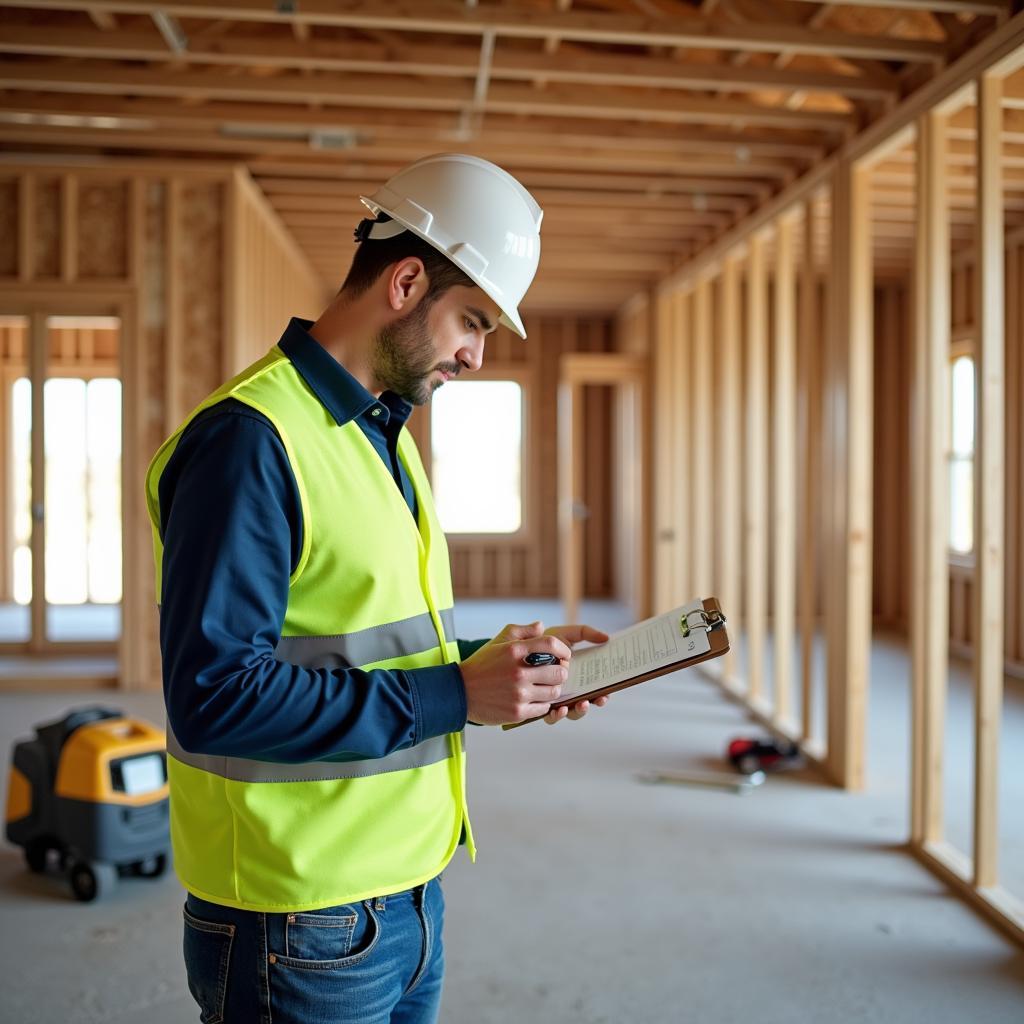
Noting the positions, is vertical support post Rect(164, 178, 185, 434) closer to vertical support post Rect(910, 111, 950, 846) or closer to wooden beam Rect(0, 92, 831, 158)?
wooden beam Rect(0, 92, 831, 158)

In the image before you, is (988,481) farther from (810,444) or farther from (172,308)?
(172,308)

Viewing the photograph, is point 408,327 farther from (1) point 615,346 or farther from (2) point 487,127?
(1) point 615,346

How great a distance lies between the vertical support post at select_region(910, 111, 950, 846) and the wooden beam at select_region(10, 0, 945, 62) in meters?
0.41

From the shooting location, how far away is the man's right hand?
1.20 metres

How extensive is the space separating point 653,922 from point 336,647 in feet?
8.21

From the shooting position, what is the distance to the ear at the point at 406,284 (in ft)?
4.14

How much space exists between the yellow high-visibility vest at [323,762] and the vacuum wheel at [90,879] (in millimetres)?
2525

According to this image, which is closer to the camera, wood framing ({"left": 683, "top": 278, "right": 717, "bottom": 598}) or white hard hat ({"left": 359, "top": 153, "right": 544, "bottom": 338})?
white hard hat ({"left": 359, "top": 153, "right": 544, "bottom": 338})

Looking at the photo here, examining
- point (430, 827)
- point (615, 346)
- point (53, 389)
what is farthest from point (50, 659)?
point (615, 346)

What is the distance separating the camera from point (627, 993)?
2834mm

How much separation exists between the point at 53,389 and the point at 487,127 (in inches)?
266

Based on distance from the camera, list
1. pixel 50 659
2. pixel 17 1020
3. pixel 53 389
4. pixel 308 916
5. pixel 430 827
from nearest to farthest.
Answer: pixel 308 916
pixel 430 827
pixel 17 1020
pixel 50 659
pixel 53 389

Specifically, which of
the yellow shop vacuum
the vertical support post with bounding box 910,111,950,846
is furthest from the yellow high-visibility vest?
the vertical support post with bounding box 910,111,950,846

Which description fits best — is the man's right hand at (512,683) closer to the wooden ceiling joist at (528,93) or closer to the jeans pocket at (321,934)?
the jeans pocket at (321,934)
